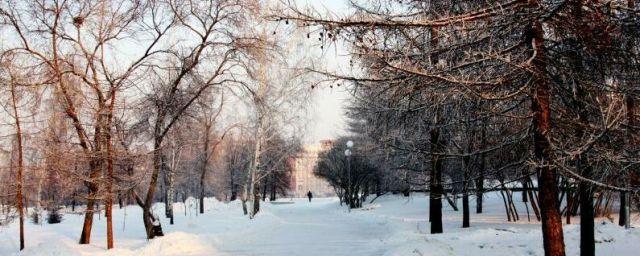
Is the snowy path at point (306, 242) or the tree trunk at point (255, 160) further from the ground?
the tree trunk at point (255, 160)

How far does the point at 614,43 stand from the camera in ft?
20.4

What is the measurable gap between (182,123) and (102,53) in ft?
13.2

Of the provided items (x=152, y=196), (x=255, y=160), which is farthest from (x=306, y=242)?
(x=255, y=160)

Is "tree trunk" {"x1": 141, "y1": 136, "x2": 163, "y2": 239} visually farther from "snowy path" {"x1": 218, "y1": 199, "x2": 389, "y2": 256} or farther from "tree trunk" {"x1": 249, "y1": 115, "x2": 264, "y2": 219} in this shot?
"tree trunk" {"x1": 249, "y1": 115, "x2": 264, "y2": 219}

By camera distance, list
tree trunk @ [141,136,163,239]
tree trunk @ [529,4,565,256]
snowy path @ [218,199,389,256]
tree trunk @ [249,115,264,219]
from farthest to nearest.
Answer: tree trunk @ [249,115,264,219] < tree trunk @ [141,136,163,239] < snowy path @ [218,199,389,256] < tree trunk @ [529,4,565,256]

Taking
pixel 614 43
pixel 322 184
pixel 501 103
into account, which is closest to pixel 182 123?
pixel 501 103

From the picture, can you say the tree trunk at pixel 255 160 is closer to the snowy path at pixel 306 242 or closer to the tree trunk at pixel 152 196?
the snowy path at pixel 306 242

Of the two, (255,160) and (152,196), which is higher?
(255,160)

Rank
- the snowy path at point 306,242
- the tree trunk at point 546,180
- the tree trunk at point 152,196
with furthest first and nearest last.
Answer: the tree trunk at point 152,196
the snowy path at point 306,242
the tree trunk at point 546,180

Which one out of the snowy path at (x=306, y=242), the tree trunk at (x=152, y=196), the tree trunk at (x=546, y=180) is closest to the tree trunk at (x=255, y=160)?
the snowy path at (x=306, y=242)

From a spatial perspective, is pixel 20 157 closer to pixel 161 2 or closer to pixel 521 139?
pixel 161 2

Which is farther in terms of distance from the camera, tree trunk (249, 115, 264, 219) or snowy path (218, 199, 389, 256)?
tree trunk (249, 115, 264, 219)

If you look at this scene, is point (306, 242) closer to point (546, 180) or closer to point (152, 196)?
point (152, 196)

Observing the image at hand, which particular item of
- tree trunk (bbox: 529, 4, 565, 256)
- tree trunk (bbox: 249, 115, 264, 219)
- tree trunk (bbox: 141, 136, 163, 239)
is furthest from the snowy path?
tree trunk (bbox: 529, 4, 565, 256)
